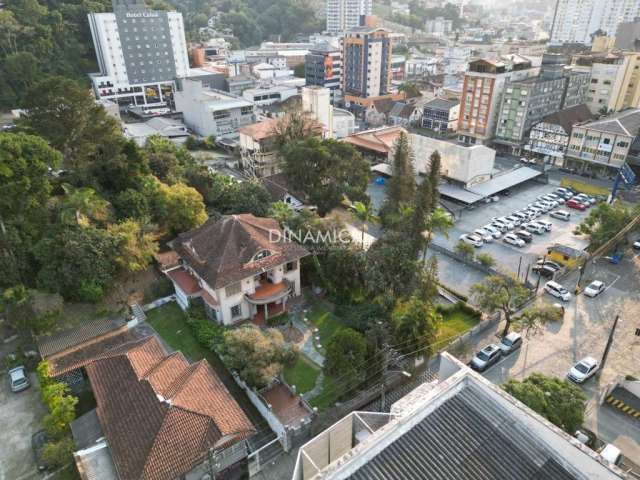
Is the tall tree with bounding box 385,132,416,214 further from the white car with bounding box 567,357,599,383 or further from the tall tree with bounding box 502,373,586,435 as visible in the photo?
the tall tree with bounding box 502,373,586,435

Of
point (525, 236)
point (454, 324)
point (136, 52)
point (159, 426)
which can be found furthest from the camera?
point (136, 52)

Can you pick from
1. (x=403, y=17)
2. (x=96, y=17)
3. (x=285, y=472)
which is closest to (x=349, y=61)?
(x=96, y=17)

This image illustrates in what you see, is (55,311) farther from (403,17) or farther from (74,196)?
(403,17)

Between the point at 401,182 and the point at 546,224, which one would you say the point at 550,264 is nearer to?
the point at 546,224

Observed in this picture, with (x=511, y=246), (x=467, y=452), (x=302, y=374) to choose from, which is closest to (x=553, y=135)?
(x=511, y=246)

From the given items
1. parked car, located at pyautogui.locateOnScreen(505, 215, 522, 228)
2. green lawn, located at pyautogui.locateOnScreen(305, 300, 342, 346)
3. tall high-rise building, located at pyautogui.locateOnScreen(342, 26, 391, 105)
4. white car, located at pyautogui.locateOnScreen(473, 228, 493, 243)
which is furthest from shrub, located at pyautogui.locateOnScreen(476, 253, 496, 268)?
tall high-rise building, located at pyautogui.locateOnScreen(342, 26, 391, 105)

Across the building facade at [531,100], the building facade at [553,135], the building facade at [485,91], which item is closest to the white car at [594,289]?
the building facade at [553,135]
